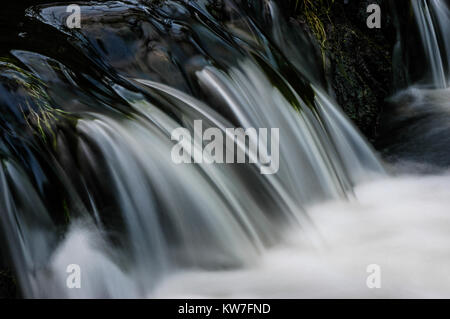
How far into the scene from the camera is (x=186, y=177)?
3150mm

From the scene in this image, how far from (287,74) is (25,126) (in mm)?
2016

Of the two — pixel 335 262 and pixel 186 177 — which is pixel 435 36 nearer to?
pixel 335 262

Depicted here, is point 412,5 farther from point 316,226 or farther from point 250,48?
point 316,226

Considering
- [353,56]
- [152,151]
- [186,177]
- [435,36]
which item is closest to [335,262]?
[186,177]

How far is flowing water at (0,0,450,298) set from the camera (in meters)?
2.76

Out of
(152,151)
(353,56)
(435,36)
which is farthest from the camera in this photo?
(435,36)

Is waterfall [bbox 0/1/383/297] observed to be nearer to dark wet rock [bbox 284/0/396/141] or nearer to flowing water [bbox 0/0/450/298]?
flowing water [bbox 0/0/450/298]

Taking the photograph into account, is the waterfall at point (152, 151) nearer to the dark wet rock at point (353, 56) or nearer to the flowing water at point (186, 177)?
the flowing water at point (186, 177)

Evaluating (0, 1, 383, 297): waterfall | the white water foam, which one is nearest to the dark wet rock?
(0, 1, 383, 297): waterfall

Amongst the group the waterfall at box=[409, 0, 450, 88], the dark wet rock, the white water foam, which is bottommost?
the white water foam

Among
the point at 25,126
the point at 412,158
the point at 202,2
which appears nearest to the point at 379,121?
the point at 412,158
